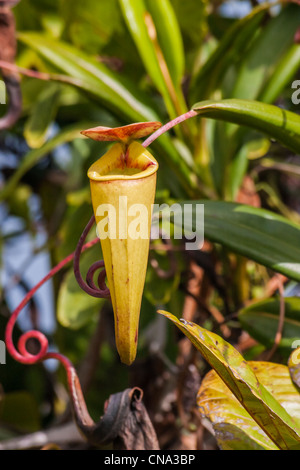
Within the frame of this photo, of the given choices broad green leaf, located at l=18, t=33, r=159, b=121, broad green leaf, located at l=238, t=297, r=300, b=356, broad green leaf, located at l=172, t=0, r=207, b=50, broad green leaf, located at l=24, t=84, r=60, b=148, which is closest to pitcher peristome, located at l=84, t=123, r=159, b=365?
broad green leaf, located at l=238, t=297, r=300, b=356

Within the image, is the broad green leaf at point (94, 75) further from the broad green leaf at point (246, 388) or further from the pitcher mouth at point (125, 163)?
the broad green leaf at point (246, 388)

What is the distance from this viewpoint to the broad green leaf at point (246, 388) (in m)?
0.48

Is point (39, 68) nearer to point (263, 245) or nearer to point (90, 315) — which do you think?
point (90, 315)

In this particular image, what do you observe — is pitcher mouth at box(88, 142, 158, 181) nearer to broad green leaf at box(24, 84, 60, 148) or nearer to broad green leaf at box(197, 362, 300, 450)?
broad green leaf at box(197, 362, 300, 450)

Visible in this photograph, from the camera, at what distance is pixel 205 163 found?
908 millimetres

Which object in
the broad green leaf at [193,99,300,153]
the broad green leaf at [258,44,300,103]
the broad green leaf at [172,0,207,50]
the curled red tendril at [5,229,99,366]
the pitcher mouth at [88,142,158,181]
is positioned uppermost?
the broad green leaf at [172,0,207,50]

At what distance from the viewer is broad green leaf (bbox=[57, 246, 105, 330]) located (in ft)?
2.91

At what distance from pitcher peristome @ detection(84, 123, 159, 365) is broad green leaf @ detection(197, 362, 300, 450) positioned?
144 mm

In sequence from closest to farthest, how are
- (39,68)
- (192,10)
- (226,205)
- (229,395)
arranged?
(229,395) → (226,205) → (192,10) → (39,68)

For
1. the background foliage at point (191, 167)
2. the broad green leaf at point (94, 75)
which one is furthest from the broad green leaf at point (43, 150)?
the broad green leaf at point (94, 75)

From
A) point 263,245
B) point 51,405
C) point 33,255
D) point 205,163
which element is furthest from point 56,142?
point 51,405

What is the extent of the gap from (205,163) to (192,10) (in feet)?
1.11

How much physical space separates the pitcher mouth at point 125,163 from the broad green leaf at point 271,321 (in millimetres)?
318

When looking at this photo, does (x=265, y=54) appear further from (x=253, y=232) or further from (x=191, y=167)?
(x=253, y=232)
